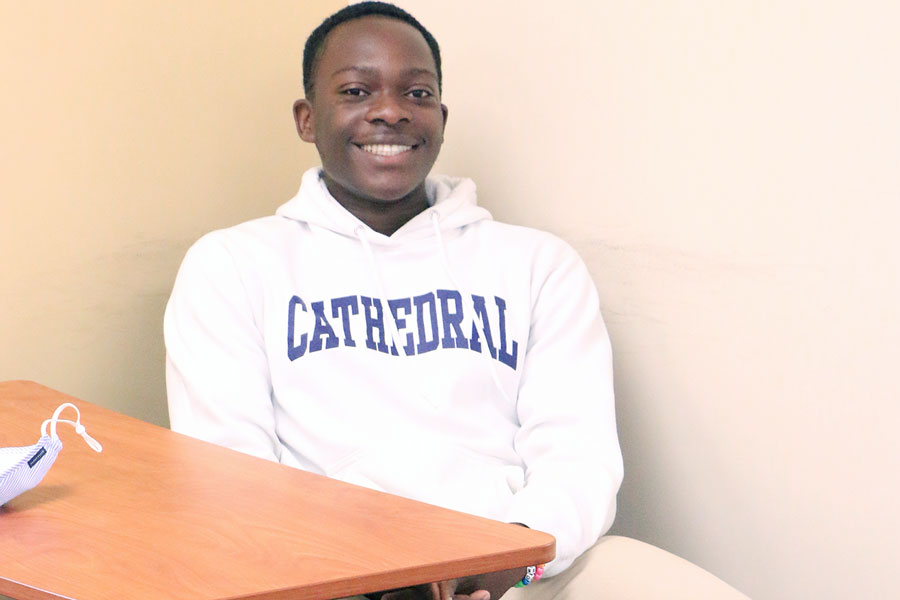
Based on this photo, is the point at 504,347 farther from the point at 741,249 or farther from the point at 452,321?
the point at 741,249

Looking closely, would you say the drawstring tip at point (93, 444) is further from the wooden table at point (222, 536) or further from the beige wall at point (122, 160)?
the beige wall at point (122, 160)

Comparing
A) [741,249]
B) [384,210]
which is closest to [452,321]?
[384,210]

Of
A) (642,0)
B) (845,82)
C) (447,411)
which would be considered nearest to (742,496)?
(447,411)

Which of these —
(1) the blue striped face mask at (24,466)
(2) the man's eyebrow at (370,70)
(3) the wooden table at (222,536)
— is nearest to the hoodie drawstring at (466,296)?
(2) the man's eyebrow at (370,70)

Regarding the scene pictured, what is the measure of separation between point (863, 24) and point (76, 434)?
110cm

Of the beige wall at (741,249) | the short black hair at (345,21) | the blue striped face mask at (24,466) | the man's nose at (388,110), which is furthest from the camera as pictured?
the short black hair at (345,21)

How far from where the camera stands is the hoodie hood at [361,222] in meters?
1.68

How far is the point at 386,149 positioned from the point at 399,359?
0.38 m

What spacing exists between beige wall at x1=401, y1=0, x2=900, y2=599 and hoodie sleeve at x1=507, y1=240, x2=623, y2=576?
5.5 inches

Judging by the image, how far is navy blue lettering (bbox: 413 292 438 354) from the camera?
159cm

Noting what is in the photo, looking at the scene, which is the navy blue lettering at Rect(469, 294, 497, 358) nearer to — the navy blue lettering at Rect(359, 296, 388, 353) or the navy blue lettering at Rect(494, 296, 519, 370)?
the navy blue lettering at Rect(494, 296, 519, 370)

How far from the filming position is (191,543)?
34.4 inches

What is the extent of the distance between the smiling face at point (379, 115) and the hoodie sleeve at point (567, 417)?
28 centimetres

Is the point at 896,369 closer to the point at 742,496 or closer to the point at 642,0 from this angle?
the point at 742,496
